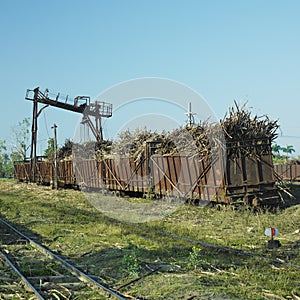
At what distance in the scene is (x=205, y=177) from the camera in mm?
14539

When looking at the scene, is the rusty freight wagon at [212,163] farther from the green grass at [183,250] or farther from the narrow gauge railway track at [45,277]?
the narrow gauge railway track at [45,277]

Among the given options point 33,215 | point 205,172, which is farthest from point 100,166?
point 205,172

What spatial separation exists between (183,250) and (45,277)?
3192 millimetres

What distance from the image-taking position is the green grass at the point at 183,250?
627 centimetres

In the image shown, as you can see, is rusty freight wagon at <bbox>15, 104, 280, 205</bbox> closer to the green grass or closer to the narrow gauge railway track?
the green grass

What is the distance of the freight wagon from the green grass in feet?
2.00

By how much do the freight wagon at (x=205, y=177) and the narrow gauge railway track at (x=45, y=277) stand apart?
6.70 meters

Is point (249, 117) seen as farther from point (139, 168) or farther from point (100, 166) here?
point (100, 166)

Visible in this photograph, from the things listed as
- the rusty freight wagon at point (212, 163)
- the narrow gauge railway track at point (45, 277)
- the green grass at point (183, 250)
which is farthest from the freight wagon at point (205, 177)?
the narrow gauge railway track at point (45, 277)

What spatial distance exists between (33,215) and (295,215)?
399 inches

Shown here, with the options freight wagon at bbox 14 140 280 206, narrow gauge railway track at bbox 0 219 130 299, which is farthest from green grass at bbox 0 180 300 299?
freight wagon at bbox 14 140 280 206

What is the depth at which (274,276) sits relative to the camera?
6754mm

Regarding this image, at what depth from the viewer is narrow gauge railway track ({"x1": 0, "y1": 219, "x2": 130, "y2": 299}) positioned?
6.30 meters

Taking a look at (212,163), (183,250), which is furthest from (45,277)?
(212,163)
